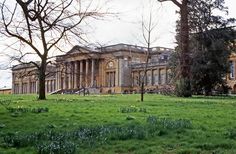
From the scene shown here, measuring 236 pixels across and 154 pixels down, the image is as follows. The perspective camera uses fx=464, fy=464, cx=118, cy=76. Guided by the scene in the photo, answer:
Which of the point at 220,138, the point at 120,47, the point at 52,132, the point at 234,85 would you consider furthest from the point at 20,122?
the point at 120,47

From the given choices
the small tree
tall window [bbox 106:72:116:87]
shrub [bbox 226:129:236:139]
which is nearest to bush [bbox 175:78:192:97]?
the small tree

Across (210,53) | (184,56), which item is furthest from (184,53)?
(210,53)

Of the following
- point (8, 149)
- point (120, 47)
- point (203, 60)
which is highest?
point (120, 47)

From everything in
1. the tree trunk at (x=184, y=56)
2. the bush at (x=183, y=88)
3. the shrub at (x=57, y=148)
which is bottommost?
the shrub at (x=57, y=148)

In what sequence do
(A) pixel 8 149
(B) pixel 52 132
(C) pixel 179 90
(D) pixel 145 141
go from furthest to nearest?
(C) pixel 179 90 < (B) pixel 52 132 < (D) pixel 145 141 < (A) pixel 8 149

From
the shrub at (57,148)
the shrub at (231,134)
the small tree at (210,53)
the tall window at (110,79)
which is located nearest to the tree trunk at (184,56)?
the small tree at (210,53)

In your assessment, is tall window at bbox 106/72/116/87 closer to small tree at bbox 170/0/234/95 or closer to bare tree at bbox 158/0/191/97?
small tree at bbox 170/0/234/95

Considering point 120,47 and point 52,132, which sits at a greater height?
point 120,47

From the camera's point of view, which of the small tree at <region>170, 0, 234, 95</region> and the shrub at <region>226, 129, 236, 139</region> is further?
the small tree at <region>170, 0, 234, 95</region>

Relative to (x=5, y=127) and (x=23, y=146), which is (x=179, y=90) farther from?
(x=23, y=146)

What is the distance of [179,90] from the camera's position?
137 ft

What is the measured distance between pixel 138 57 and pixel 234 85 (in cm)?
3176

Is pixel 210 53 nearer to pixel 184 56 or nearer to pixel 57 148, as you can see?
pixel 184 56

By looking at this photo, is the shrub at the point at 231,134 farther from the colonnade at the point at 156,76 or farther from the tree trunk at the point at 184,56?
the colonnade at the point at 156,76
